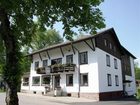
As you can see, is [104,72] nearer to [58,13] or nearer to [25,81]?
[25,81]

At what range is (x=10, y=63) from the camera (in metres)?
8.48

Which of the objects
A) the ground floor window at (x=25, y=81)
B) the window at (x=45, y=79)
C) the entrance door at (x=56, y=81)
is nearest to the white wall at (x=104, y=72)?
the entrance door at (x=56, y=81)

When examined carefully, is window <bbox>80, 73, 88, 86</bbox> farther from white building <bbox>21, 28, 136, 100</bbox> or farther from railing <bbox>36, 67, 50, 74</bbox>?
railing <bbox>36, 67, 50, 74</bbox>

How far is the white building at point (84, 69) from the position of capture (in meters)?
26.6

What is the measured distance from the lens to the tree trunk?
8234 mm

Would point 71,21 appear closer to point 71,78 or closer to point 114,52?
point 71,78

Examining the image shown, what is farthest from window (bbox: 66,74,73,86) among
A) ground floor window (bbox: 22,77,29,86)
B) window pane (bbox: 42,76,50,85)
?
ground floor window (bbox: 22,77,29,86)

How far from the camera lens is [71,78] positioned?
2889cm

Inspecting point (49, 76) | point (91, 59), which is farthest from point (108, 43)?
point (49, 76)

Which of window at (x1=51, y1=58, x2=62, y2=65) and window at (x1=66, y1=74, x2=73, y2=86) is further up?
window at (x1=51, y1=58, x2=62, y2=65)

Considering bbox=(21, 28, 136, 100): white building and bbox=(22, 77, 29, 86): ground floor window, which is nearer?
bbox=(21, 28, 136, 100): white building

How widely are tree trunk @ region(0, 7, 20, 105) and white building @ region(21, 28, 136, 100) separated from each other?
18.0 metres

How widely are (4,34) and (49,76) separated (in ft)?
78.5

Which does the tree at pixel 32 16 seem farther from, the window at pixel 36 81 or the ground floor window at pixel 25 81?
the ground floor window at pixel 25 81
